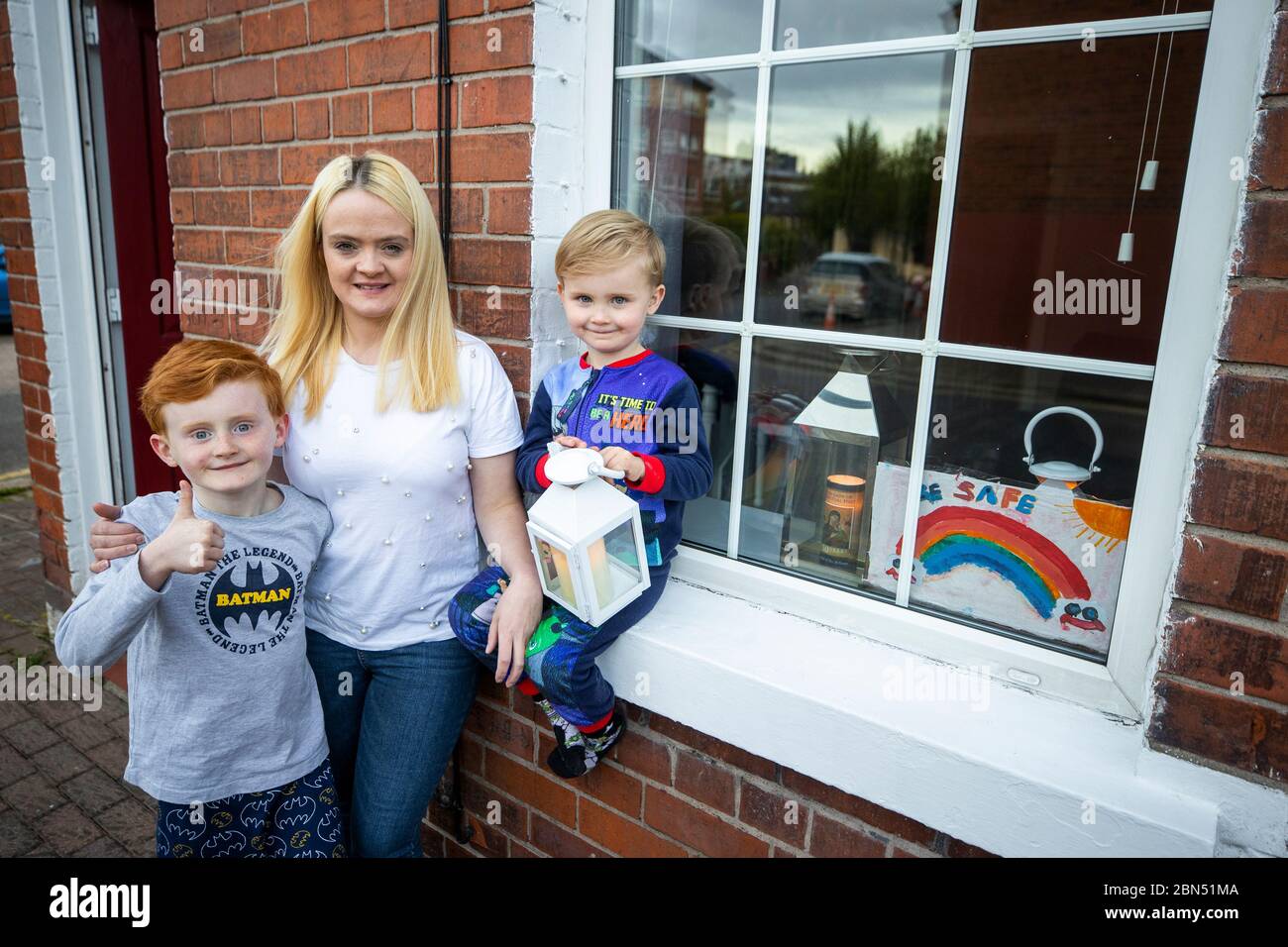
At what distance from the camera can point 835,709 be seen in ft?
5.15

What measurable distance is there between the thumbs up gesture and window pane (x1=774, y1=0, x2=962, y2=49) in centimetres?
153

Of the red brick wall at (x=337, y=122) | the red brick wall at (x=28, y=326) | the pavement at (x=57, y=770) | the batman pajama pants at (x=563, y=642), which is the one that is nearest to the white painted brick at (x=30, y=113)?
the red brick wall at (x=28, y=326)

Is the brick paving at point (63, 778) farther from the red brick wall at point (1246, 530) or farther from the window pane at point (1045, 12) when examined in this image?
the window pane at point (1045, 12)

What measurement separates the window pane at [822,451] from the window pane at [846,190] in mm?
97

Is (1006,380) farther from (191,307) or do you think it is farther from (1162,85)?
(191,307)

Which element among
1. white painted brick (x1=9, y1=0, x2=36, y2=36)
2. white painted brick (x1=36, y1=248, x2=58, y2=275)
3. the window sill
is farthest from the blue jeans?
white painted brick (x1=9, y1=0, x2=36, y2=36)

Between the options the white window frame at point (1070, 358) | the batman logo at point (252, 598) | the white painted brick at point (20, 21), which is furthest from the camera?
the white painted brick at point (20, 21)

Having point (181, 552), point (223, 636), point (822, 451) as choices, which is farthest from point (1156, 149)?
point (223, 636)

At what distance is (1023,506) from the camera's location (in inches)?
65.6

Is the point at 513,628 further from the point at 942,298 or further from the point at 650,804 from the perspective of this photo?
the point at 942,298

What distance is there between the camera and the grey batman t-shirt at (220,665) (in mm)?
1621

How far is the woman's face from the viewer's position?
1.70 m

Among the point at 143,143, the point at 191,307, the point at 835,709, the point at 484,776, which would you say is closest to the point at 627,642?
the point at 835,709

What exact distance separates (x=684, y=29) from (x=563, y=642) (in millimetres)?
1446
